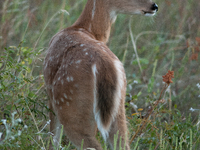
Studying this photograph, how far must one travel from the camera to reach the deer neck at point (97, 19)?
3482mm

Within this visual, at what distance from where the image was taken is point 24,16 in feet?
17.8

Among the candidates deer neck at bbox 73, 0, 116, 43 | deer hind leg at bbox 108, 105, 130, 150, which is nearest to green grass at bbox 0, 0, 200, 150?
deer neck at bbox 73, 0, 116, 43

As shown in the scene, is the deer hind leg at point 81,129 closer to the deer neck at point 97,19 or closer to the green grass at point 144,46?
the green grass at point 144,46

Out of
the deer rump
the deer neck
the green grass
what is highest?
the deer neck

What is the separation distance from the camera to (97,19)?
11.6 feet

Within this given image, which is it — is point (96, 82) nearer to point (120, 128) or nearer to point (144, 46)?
point (120, 128)

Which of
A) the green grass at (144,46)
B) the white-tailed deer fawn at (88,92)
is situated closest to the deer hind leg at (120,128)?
the white-tailed deer fawn at (88,92)

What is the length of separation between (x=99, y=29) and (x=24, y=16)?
7.62 feet

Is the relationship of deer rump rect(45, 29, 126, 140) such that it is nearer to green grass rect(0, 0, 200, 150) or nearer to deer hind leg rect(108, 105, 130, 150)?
deer hind leg rect(108, 105, 130, 150)

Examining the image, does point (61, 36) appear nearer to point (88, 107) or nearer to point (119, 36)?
point (88, 107)

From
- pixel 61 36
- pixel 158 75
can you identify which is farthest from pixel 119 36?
pixel 61 36

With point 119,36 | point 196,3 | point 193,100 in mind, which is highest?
point 196,3

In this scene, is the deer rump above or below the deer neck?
below

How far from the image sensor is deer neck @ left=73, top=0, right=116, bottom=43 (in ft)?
11.4
